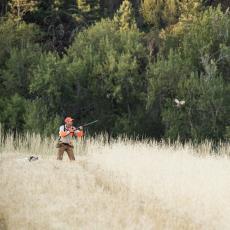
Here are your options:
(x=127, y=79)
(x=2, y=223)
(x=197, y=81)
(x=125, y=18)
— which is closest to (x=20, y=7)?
(x=125, y=18)

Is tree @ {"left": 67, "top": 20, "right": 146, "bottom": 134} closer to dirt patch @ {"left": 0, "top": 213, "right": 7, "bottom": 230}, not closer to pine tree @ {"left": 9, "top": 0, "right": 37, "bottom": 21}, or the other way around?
pine tree @ {"left": 9, "top": 0, "right": 37, "bottom": 21}

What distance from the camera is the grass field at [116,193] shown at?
30.8 feet

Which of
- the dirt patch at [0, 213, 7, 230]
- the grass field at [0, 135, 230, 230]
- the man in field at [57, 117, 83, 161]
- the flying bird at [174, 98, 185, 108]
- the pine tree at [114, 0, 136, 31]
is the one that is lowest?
the dirt patch at [0, 213, 7, 230]

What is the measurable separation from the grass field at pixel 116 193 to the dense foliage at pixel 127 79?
9820 mm

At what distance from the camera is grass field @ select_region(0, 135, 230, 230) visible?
940 cm

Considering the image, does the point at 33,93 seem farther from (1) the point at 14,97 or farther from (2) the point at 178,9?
(2) the point at 178,9

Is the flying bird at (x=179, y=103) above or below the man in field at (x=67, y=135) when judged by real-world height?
above

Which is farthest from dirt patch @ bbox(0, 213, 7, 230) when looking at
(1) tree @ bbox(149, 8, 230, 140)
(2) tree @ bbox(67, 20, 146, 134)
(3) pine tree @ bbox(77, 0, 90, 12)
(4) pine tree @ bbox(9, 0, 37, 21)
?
(3) pine tree @ bbox(77, 0, 90, 12)

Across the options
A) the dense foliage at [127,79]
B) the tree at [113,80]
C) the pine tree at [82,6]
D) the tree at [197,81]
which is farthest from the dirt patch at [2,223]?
the pine tree at [82,6]

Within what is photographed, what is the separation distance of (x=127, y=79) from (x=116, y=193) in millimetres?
16077

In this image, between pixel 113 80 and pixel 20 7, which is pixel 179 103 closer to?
pixel 113 80

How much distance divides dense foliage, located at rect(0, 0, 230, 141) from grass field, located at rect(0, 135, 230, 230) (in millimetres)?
9820

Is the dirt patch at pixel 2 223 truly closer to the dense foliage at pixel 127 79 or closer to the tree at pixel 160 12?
the dense foliage at pixel 127 79

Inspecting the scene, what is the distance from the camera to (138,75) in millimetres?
27438
